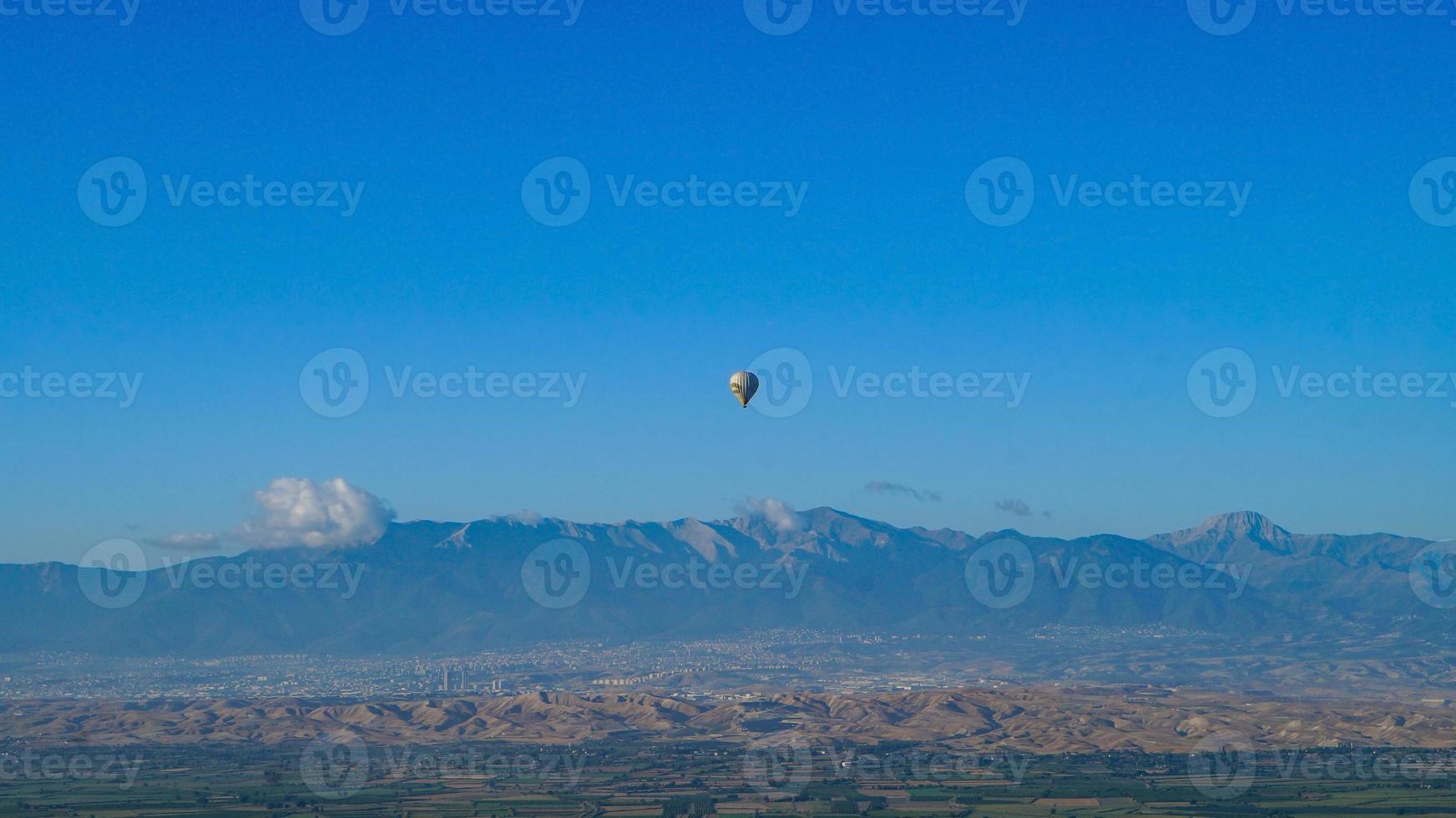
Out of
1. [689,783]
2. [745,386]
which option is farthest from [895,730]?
[745,386]

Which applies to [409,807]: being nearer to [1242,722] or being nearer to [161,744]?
[161,744]

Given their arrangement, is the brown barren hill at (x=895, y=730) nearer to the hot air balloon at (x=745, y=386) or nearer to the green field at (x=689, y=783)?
the green field at (x=689, y=783)

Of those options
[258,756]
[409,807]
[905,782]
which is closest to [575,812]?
[409,807]

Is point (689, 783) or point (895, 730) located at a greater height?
point (895, 730)

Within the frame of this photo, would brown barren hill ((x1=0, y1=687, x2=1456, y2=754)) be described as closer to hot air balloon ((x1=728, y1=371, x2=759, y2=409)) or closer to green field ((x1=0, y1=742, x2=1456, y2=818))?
green field ((x1=0, y1=742, x2=1456, y2=818))

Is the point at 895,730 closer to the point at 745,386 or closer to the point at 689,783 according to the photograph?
the point at 689,783

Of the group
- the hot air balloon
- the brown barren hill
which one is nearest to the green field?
the brown barren hill

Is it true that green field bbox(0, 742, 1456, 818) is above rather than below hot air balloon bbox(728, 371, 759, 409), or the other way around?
below

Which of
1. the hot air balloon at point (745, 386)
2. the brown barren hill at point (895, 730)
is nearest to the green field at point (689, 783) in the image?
the brown barren hill at point (895, 730)
